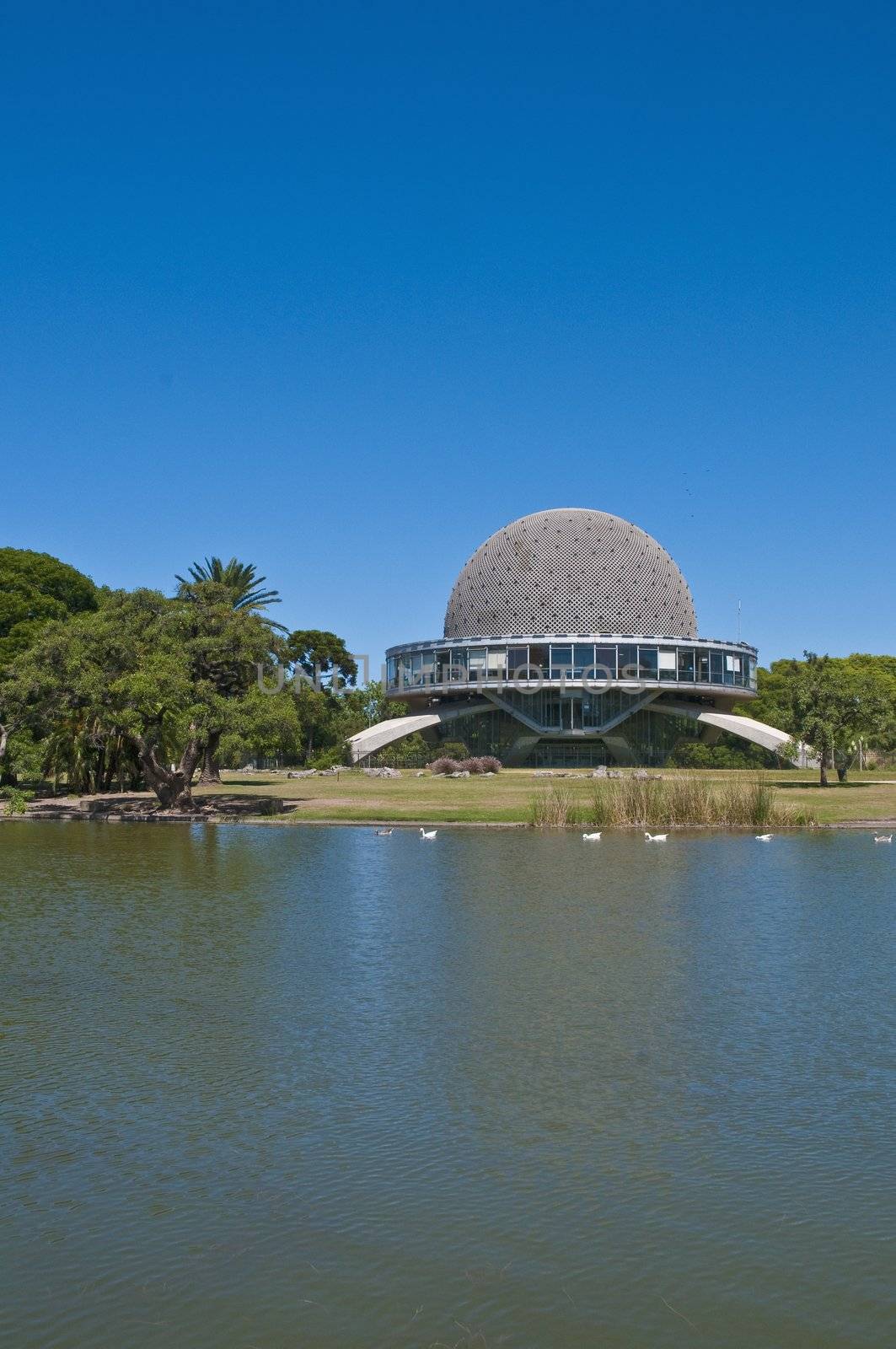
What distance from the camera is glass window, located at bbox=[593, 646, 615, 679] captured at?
6200 cm

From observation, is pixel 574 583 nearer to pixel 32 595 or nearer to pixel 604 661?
pixel 604 661

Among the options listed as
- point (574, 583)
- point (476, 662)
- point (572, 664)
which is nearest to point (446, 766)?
point (572, 664)

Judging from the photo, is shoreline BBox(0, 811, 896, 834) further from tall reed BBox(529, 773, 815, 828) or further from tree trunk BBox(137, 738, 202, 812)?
tree trunk BBox(137, 738, 202, 812)

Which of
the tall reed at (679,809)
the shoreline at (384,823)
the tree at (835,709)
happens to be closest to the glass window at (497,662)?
the tree at (835,709)

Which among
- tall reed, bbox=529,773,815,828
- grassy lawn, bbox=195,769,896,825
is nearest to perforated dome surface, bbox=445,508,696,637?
grassy lawn, bbox=195,769,896,825

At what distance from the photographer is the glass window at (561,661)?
62406 millimetres

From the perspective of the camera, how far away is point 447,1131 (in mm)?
7211

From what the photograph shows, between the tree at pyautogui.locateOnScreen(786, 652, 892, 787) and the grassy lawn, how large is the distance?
5.08 feet

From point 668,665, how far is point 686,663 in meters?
1.17

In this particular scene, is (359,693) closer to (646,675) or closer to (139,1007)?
(646,675)

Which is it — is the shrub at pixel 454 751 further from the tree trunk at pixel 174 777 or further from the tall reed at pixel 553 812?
the tall reed at pixel 553 812

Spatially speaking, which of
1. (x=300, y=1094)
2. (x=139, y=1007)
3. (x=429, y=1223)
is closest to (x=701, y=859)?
(x=139, y=1007)

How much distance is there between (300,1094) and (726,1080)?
2.79 m

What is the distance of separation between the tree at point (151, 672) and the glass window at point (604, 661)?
3028 centimetres
